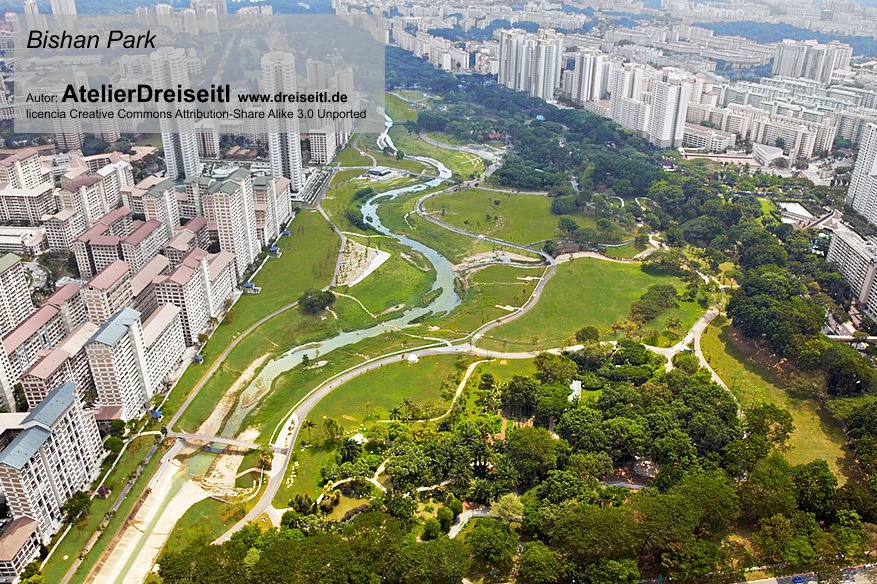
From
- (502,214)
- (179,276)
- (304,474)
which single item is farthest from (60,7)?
(304,474)

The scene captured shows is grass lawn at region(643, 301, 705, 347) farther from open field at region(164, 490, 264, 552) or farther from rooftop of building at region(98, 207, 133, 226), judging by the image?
rooftop of building at region(98, 207, 133, 226)

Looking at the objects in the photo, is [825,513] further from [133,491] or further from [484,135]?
[484,135]

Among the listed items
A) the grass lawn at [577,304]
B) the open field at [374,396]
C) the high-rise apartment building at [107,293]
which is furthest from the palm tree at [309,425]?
the high-rise apartment building at [107,293]

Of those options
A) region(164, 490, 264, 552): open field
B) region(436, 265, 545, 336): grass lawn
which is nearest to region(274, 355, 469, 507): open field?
region(164, 490, 264, 552): open field

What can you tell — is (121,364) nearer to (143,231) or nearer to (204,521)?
(204,521)

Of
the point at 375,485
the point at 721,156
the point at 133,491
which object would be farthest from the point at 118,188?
the point at 721,156

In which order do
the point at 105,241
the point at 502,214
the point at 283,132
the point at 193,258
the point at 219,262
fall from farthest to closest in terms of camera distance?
the point at 502,214, the point at 283,132, the point at 105,241, the point at 219,262, the point at 193,258
